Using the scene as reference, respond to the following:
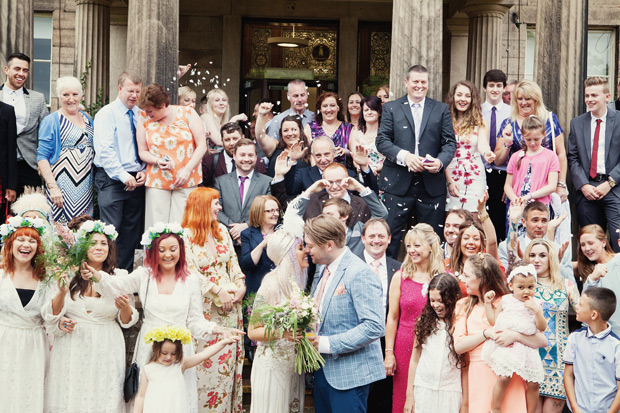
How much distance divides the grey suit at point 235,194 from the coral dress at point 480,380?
115 inches

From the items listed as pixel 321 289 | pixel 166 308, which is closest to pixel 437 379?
pixel 321 289

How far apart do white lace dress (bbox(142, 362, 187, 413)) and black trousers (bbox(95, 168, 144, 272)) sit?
2.70 metres

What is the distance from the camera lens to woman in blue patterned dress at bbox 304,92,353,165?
10.9 m

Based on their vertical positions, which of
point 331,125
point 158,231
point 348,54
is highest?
point 348,54

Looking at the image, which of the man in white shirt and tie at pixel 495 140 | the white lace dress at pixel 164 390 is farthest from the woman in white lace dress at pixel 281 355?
the man in white shirt and tie at pixel 495 140

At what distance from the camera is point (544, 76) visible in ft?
38.1

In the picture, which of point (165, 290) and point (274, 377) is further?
point (165, 290)

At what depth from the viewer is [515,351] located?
734cm

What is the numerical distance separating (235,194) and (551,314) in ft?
11.0

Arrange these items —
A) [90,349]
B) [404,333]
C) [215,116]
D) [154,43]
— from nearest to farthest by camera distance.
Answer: [90,349] < [404,333] < [154,43] < [215,116]

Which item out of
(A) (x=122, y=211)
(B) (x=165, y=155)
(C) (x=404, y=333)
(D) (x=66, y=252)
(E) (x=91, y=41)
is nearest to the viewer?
(D) (x=66, y=252)

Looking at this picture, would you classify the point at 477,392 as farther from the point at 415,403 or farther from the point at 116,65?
the point at 116,65

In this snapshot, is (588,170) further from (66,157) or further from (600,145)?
(66,157)

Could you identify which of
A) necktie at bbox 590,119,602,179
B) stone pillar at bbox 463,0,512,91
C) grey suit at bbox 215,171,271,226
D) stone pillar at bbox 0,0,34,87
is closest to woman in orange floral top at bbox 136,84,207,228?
grey suit at bbox 215,171,271,226
